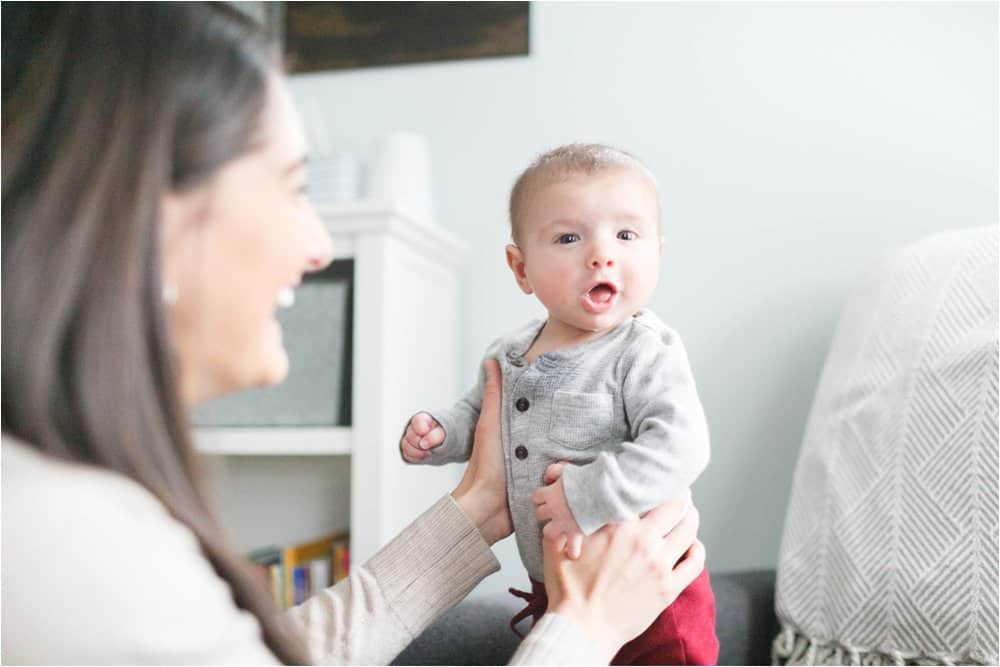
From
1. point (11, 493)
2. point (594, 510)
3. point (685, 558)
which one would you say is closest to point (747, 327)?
point (685, 558)

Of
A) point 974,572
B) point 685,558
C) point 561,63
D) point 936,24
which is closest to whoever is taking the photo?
point 685,558

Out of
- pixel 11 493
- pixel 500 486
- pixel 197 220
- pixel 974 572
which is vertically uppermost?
pixel 197 220

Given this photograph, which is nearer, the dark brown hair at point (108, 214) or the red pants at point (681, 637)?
the dark brown hair at point (108, 214)

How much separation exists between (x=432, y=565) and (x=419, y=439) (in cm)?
14

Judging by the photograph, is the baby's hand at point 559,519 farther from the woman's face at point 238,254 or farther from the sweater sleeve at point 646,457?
the woman's face at point 238,254

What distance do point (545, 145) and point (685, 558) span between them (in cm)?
114

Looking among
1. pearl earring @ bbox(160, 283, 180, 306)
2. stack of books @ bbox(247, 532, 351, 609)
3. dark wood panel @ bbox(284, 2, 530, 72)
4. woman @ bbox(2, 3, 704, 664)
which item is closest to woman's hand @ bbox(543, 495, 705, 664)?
woman @ bbox(2, 3, 704, 664)

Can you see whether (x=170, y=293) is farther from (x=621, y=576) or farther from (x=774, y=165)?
(x=774, y=165)

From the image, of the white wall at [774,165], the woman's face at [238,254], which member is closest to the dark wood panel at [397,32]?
the white wall at [774,165]

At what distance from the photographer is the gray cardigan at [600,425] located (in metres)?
0.81

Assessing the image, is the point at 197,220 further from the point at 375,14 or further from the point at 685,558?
the point at 375,14

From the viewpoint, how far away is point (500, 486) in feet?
3.18

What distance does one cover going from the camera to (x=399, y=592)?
929 mm

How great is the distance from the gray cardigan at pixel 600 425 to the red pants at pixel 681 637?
0.12 metres
